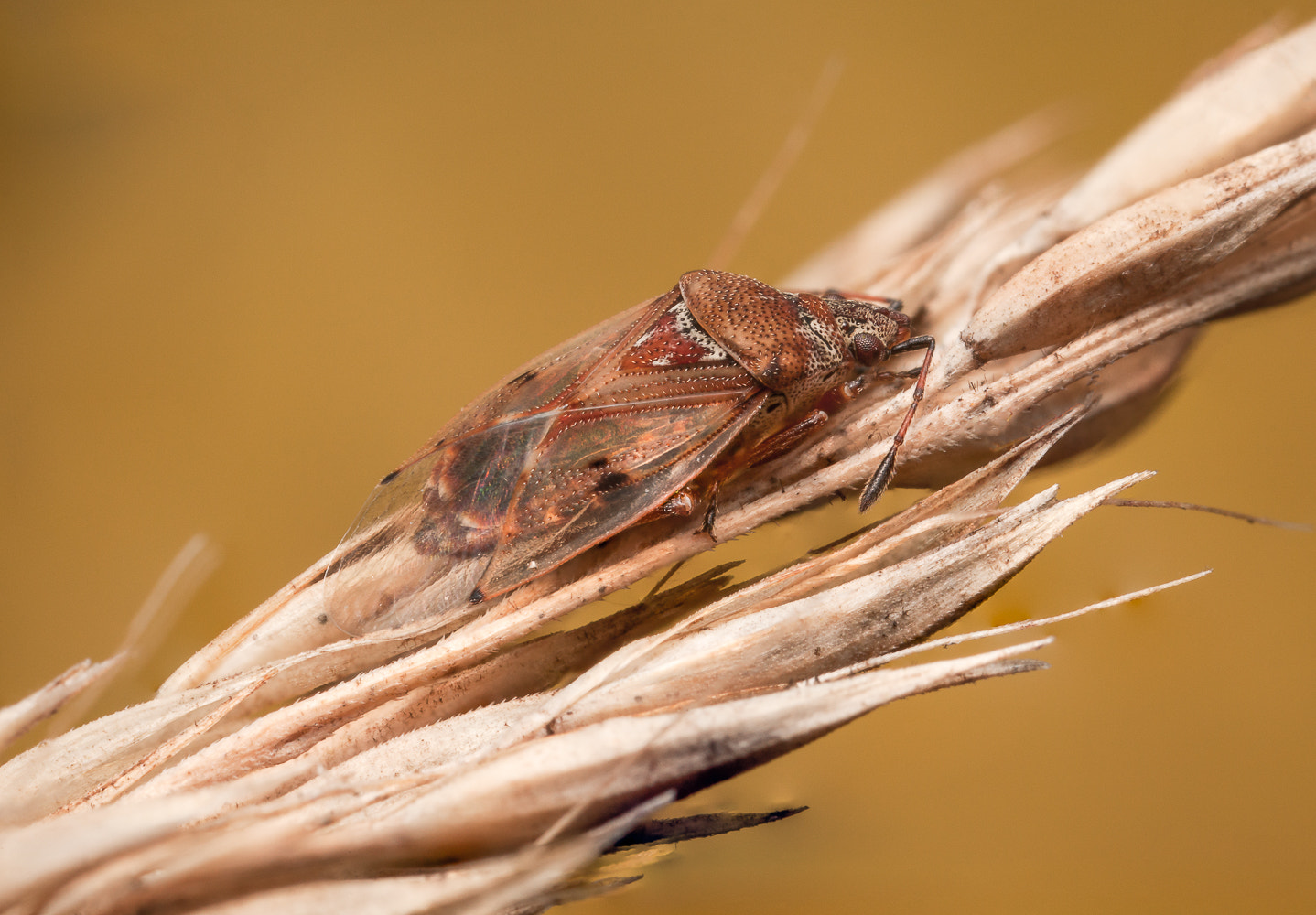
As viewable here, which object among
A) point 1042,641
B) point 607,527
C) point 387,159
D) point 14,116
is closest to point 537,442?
point 607,527

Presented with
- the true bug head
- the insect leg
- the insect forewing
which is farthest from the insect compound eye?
the insect forewing

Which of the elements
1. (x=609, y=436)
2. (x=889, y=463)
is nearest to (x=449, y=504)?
(x=609, y=436)

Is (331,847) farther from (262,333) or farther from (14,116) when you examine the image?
(14,116)

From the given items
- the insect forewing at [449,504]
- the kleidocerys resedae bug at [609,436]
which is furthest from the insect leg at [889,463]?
the insect forewing at [449,504]

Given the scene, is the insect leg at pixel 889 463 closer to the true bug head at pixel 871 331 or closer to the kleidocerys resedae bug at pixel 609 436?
the kleidocerys resedae bug at pixel 609 436

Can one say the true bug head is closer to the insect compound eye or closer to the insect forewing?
the insect compound eye

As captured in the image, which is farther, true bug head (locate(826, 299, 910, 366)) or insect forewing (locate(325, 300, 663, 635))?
true bug head (locate(826, 299, 910, 366))
